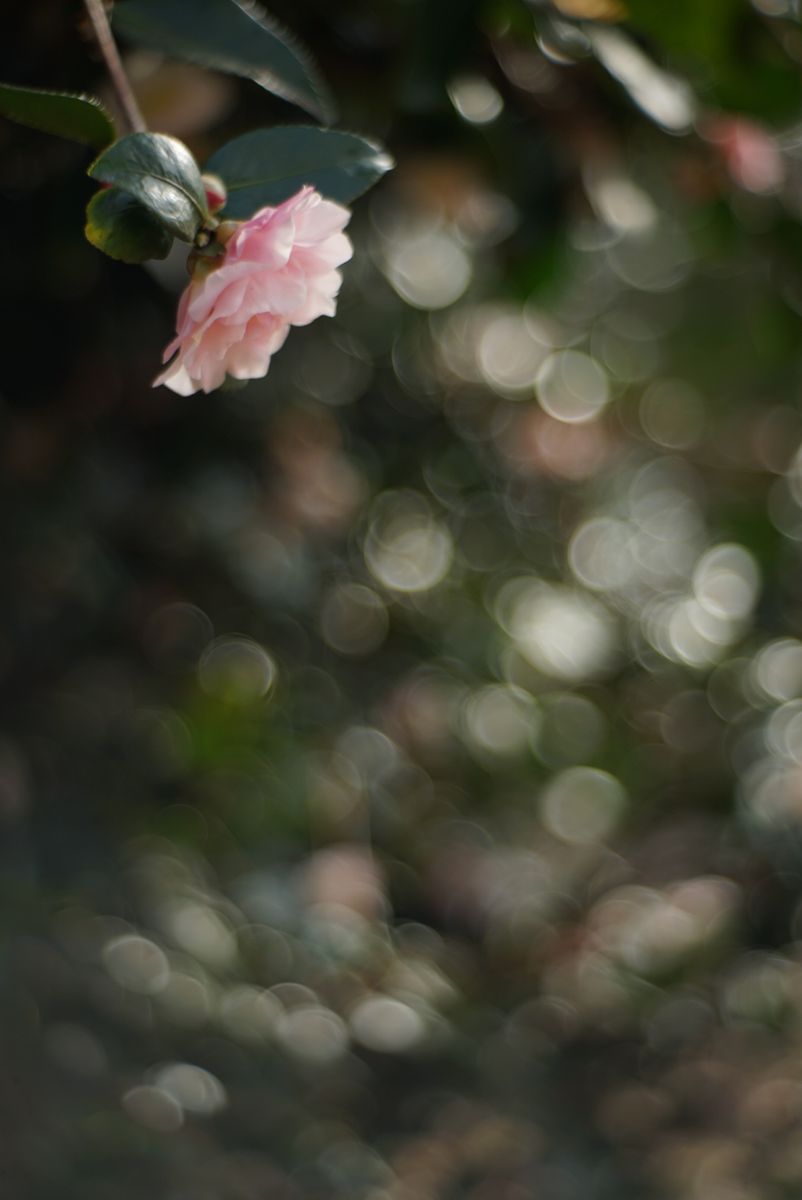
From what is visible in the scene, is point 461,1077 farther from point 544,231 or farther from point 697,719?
point 544,231

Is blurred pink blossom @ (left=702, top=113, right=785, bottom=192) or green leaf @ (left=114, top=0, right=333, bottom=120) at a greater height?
blurred pink blossom @ (left=702, top=113, right=785, bottom=192)

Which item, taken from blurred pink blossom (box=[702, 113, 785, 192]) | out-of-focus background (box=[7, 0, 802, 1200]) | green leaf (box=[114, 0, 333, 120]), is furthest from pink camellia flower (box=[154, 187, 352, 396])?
→ blurred pink blossom (box=[702, 113, 785, 192])

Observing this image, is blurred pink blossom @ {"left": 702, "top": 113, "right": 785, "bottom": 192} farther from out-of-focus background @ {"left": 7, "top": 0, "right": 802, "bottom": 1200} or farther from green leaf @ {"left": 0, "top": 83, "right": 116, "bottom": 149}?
green leaf @ {"left": 0, "top": 83, "right": 116, "bottom": 149}

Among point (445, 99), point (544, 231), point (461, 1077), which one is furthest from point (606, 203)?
point (461, 1077)

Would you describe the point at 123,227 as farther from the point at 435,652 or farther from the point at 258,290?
the point at 435,652

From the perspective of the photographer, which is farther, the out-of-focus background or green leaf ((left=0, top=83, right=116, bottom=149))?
the out-of-focus background

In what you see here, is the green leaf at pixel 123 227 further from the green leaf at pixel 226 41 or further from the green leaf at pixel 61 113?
the green leaf at pixel 226 41

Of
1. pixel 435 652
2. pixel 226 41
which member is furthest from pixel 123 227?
pixel 435 652
